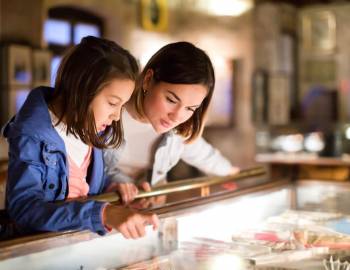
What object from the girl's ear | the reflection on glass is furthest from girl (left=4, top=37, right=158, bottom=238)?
the reflection on glass

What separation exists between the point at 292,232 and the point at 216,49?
6.58 m

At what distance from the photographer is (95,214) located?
4.57 ft

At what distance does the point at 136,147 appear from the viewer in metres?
2.29

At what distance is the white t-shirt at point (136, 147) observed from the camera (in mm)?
2090

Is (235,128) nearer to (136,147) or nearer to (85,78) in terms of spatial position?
(136,147)

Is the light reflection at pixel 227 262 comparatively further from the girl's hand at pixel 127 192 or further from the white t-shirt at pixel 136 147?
the white t-shirt at pixel 136 147

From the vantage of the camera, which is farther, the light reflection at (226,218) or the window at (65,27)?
the window at (65,27)

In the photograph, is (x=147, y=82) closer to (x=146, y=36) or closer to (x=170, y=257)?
(x=170, y=257)

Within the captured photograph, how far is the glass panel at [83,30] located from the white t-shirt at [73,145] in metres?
4.76

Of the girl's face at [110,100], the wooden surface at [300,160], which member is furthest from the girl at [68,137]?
the wooden surface at [300,160]

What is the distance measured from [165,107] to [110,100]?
357 mm

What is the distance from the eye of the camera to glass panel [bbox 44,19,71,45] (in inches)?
238

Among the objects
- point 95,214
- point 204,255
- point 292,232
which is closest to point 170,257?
point 204,255

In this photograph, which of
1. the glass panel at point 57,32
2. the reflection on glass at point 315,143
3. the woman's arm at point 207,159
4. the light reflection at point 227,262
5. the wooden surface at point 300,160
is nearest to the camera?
the light reflection at point 227,262
